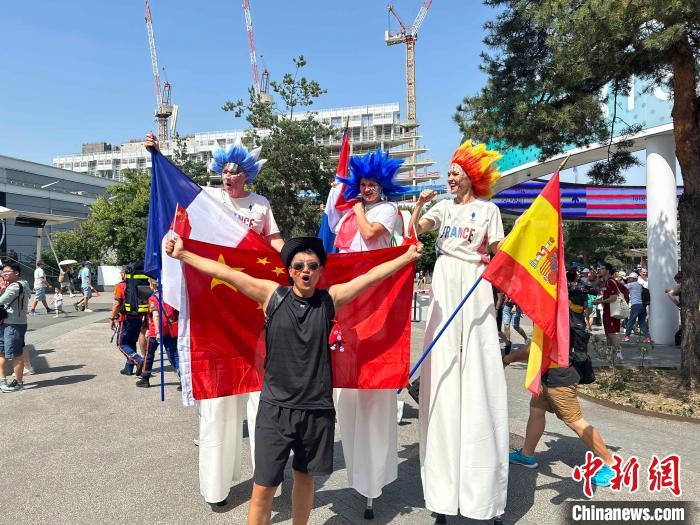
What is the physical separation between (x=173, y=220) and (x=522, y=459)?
3400 mm

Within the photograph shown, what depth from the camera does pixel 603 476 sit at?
3922 mm

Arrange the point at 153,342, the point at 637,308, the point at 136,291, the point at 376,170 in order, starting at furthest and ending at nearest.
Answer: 1. the point at 637,308
2. the point at 136,291
3. the point at 153,342
4. the point at 376,170

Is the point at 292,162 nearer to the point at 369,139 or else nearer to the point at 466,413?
the point at 466,413

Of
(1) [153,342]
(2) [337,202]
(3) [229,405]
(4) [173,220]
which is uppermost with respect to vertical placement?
(2) [337,202]

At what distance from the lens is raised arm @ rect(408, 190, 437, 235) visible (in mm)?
3334

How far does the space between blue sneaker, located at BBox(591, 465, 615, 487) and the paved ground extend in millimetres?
139

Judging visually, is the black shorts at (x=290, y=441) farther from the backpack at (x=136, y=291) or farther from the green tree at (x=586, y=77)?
the backpack at (x=136, y=291)

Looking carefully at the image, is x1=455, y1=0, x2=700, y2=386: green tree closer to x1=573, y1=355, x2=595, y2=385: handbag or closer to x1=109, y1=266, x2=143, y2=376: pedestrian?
x1=573, y1=355, x2=595, y2=385: handbag

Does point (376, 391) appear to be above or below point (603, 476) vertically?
above

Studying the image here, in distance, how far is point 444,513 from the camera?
3.18m

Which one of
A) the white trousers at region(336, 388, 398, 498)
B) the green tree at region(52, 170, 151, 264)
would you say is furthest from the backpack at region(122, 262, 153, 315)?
the green tree at region(52, 170, 151, 264)

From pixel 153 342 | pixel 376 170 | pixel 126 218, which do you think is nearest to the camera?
pixel 376 170

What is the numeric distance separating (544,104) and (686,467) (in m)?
A: 4.71

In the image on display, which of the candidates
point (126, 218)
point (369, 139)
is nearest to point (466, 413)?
point (126, 218)
